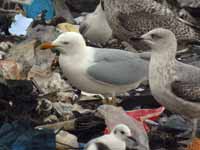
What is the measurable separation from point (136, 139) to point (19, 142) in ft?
2.64

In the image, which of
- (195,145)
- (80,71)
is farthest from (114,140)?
(80,71)

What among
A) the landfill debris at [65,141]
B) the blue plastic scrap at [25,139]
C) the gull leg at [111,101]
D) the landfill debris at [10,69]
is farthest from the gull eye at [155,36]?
the landfill debris at [10,69]

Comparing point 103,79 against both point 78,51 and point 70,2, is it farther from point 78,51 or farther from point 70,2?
point 70,2

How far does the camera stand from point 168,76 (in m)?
6.80

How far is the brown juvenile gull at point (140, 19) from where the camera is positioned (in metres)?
9.38

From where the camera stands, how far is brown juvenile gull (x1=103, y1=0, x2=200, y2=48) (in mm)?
9383

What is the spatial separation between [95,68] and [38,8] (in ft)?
10.7

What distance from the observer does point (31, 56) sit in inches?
339

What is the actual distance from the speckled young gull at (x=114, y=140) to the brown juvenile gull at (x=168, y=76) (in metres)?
0.71

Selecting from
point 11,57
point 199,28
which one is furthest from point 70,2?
point 11,57

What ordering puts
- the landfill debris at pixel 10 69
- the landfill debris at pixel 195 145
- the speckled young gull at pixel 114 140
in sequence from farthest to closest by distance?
the landfill debris at pixel 10 69, the landfill debris at pixel 195 145, the speckled young gull at pixel 114 140

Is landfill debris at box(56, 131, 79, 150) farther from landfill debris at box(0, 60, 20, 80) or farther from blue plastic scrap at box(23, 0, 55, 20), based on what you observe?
blue plastic scrap at box(23, 0, 55, 20)

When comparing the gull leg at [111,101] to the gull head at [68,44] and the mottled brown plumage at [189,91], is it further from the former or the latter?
the mottled brown plumage at [189,91]

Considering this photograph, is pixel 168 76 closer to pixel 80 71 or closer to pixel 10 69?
pixel 80 71
